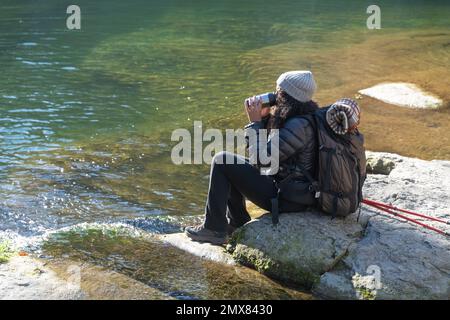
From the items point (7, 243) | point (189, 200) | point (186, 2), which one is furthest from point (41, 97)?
point (186, 2)

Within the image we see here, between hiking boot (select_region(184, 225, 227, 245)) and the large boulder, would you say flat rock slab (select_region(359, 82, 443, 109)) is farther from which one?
hiking boot (select_region(184, 225, 227, 245))

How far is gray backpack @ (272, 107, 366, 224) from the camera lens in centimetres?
477

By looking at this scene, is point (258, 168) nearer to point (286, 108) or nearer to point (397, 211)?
point (286, 108)

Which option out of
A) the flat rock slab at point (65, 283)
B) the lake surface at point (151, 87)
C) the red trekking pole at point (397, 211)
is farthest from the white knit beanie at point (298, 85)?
the flat rock slab at point (65, 283)

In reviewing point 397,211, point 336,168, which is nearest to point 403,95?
point 397,211

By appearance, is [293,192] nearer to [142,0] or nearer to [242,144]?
[242,144]

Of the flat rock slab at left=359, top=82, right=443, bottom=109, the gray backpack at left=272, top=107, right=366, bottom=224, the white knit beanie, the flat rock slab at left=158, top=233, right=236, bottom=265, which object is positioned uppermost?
the white knit beanie

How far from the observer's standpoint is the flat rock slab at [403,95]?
11.3m

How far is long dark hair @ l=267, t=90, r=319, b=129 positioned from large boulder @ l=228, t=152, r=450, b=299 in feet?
2.59

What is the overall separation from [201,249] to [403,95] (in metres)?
7.59

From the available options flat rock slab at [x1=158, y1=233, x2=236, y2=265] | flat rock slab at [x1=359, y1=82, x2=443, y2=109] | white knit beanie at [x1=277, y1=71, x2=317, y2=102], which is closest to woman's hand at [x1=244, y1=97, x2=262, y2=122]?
white knit beanie at [x1=277, y1=71, x2=317, y2=102]

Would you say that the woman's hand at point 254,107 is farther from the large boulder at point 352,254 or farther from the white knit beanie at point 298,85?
the large boulder at point 352,254

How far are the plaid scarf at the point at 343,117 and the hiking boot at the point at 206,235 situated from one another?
4.51 ft
